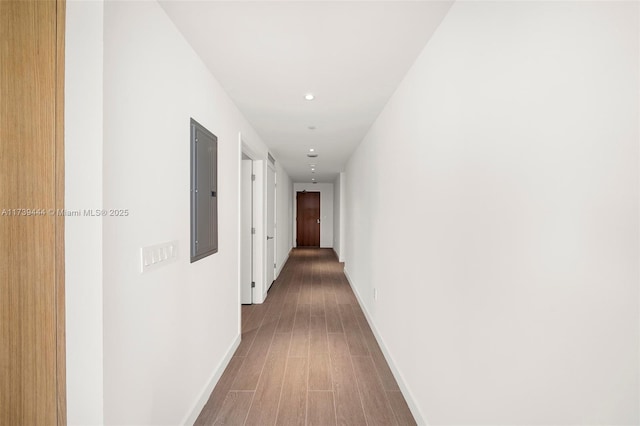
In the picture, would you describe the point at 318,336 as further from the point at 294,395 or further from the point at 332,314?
the point at 294,395

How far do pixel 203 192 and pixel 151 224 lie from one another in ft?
2.09

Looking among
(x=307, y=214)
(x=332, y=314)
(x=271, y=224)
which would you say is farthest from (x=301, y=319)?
(x=307, y=214)

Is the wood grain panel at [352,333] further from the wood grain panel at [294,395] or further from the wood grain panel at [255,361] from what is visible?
the wood grain panel at [255,361]

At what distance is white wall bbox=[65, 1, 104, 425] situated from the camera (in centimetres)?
111

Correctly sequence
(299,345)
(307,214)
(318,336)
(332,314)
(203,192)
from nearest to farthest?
(203,192) < (299,345) < (318,336) < (332,314) < (307,214)

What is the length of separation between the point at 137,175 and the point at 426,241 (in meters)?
1.60

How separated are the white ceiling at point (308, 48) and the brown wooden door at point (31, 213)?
0.67m

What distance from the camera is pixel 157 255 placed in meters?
1.49

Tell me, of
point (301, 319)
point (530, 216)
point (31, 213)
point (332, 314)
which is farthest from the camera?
point (332, 314)

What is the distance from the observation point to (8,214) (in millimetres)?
1035

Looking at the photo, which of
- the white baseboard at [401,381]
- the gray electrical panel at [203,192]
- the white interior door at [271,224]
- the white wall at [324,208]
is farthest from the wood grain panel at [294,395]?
the white wall at [324,208]

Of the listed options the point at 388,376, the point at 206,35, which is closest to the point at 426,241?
the point at 388,376

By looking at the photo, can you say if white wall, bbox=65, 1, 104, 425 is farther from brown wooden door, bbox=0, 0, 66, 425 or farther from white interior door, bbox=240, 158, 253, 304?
white interior door, bbox=240, 158, 253, 304

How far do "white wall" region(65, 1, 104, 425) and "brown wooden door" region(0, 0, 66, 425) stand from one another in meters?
0.03
